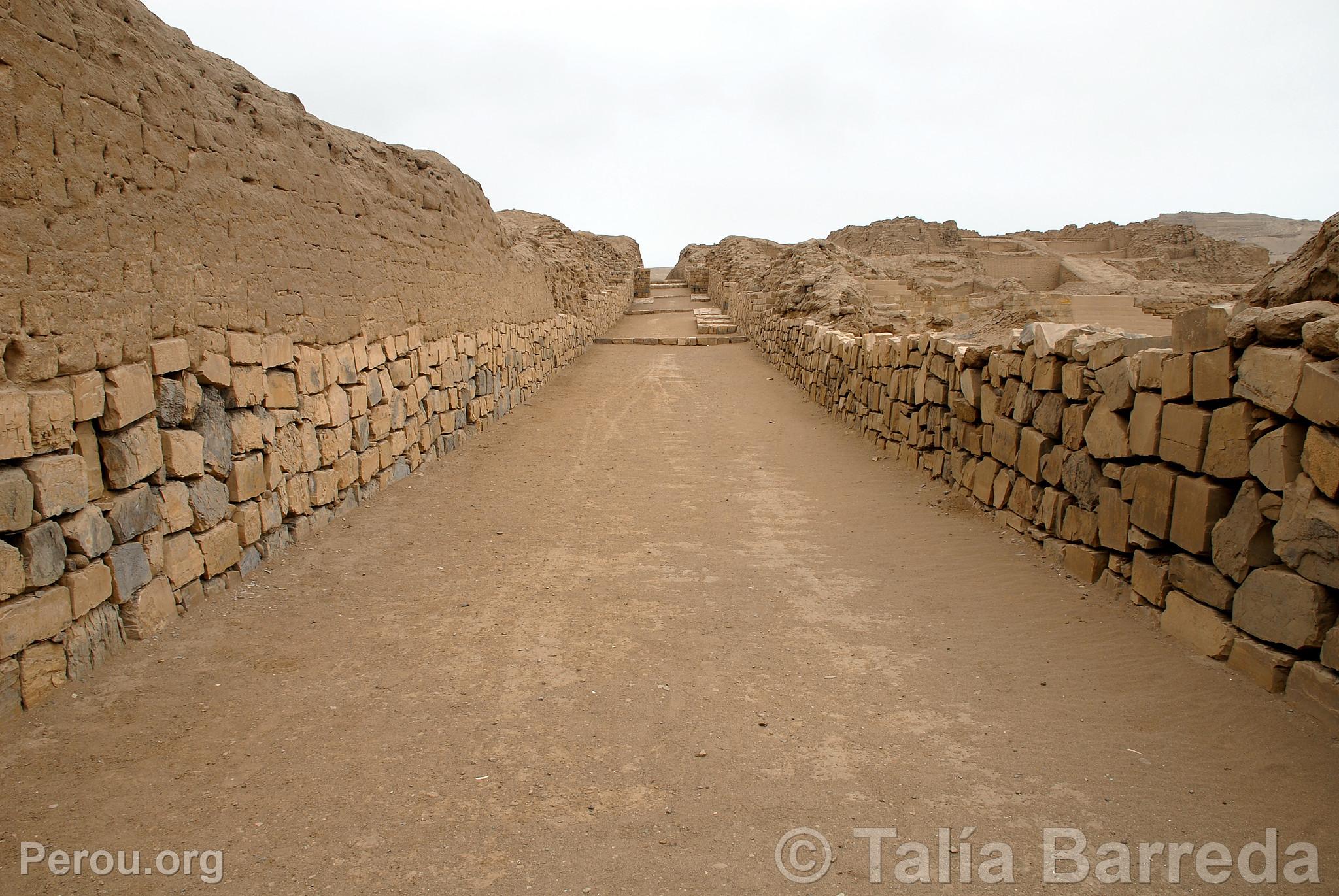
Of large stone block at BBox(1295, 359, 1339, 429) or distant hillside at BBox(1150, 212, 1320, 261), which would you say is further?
distant hillside at BBox(1150, 212, 1320, 261)

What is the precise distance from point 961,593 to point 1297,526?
6.99 feet

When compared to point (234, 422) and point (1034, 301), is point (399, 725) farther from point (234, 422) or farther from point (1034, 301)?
point (1034, 301)

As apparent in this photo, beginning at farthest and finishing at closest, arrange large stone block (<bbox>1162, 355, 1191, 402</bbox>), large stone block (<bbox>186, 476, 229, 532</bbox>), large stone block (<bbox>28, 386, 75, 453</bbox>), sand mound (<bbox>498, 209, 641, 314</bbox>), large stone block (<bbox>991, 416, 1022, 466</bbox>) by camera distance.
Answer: sand mound (<bbox>498, 209, 641, 314</bbox>) < large stone block (<bbox>991, 416, 1022, 466</bbox>) < large stone block (<bbox>186, 476, 229, 532</bbox>) < large stone block (<bbox>1162, 355, 1191, 402</bbox>) < large stone block (<bbox>28, 386, 75, 453</bbox>)

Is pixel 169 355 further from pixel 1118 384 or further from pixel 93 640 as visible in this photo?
pixel 1118 384

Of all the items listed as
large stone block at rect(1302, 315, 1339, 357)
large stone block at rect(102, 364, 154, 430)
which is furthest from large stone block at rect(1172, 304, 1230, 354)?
large stone block at rect(102, 364, 154, 430)

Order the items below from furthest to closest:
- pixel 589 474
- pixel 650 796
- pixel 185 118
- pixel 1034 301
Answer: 1. pixel 1034 301
2. pixel 589 474
3. pixel 185 118
4. pixel 650 796

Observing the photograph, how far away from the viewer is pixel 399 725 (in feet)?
12.5

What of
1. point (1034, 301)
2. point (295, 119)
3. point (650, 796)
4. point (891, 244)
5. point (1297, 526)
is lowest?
point (650, 796)

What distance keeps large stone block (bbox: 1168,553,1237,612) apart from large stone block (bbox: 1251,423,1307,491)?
59cm

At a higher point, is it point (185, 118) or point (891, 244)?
point (891, 244)

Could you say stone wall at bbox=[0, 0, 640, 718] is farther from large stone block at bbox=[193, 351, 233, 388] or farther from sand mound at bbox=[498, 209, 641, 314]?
sand mound at bbox=[498, 209, 641, 314]

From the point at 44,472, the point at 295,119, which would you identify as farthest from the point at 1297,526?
the point at 295,119

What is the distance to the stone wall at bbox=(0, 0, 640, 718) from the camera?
3678 millimetres

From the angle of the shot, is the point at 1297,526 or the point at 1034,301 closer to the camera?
the point at 1297,526
